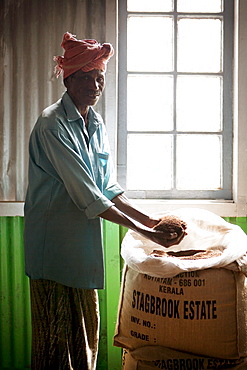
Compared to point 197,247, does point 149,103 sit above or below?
above

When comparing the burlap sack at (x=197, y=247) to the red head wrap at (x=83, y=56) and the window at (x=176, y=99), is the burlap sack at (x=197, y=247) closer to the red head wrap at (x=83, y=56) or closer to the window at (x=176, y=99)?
the window at (x=176, y=99)

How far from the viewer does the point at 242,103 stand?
2.60 m

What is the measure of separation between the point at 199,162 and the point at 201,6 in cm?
97

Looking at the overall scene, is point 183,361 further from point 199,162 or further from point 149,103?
point 149,103

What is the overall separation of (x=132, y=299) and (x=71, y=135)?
823mm

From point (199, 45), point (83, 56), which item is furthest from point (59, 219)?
point (199, 45)

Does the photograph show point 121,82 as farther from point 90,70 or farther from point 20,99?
point 90,70

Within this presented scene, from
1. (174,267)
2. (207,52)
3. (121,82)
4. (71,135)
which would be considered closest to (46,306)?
(174,267)

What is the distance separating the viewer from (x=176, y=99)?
2.75m

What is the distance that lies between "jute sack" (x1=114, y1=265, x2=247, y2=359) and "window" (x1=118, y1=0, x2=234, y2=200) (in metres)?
0.86

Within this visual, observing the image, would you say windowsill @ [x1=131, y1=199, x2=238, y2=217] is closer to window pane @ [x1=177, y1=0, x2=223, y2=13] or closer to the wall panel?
the wall panel

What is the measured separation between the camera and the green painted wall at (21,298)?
8.57 feet

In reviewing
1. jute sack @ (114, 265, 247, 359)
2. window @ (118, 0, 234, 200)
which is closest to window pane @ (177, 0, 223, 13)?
window @ (118, 0, 234, 200)

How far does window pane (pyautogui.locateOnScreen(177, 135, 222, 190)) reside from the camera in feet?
9.14
